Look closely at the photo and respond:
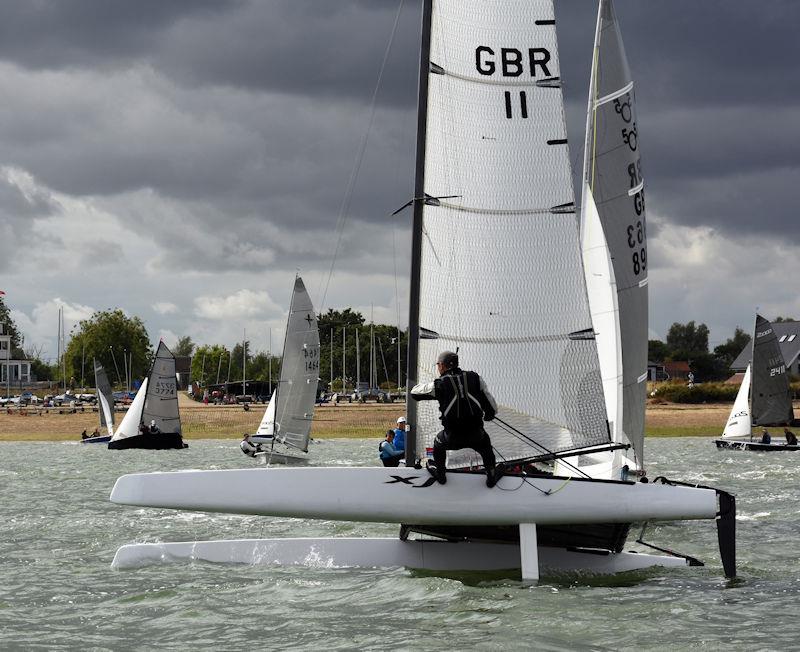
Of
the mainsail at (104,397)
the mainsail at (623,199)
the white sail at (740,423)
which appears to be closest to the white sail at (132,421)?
the mainsail at (104,397)

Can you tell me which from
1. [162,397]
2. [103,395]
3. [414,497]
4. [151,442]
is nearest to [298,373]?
[151,442]

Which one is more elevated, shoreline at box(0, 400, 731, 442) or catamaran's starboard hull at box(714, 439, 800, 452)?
shoreline at box(0, 400, 731, 442)

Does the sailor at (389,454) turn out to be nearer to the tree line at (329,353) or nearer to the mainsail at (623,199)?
the mainsail at (623,199)

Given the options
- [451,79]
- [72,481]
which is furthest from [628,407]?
[72,481]

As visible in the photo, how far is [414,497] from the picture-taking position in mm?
11938

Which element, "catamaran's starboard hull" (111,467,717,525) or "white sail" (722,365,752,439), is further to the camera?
"white sail" (722,365,752,439)

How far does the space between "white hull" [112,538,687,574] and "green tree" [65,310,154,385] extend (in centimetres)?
13096

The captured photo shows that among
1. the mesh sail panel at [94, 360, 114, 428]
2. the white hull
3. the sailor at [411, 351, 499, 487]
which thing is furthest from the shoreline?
the sailor at [411, 351, 499, 487]

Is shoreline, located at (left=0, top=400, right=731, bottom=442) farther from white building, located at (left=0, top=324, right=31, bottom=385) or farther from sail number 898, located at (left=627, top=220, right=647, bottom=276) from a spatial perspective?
white building, located at (left=0, top=324, right=31, bottom=385)

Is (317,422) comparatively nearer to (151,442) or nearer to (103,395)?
(103,395)

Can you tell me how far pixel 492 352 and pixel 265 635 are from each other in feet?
14.7

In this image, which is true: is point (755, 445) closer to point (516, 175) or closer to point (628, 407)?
point (628, 407)

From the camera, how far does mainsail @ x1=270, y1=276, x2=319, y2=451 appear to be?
3869 cm

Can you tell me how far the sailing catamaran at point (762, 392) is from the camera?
4738 cm
